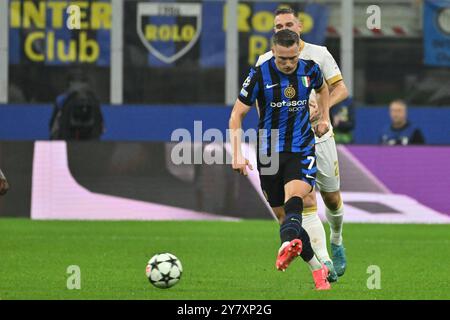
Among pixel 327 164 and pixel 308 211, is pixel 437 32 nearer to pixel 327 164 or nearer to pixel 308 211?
pixel 327 164

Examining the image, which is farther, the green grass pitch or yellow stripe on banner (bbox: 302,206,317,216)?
yellow stripe on banner (bbox: 302,206,317,216)

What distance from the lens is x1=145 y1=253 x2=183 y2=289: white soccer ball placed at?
919 cm

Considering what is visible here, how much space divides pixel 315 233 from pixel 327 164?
79 centimetres

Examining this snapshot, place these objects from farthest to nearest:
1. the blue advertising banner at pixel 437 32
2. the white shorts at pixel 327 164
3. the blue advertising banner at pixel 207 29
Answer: the blue advertising banner at pixel 437 32 → the blue advertising banner at pixel 207 29 → the white shorts at pixel 327 164

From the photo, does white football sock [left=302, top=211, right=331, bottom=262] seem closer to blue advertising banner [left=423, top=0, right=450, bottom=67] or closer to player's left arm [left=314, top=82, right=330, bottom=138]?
player's left arm [left=314, top=82, right=330, bottom=138]

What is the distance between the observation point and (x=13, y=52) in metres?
20.3

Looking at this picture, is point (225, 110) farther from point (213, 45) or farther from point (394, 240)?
point (394, 240)

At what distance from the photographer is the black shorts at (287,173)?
923 cm

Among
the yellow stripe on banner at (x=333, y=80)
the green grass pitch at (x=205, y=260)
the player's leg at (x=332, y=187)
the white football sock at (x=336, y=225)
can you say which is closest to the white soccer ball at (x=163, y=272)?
the green grass pitch at (x=205, y=260)

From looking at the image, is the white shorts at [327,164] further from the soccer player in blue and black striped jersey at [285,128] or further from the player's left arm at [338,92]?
the soccer player in blue and black striped jersey at [285,128]

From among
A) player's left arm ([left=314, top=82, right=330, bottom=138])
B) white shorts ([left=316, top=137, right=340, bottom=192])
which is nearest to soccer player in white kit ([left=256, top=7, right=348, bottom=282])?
white shorts ([left=316, top=137, right=340, bottom=192])

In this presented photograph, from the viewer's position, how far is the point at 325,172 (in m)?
10.3

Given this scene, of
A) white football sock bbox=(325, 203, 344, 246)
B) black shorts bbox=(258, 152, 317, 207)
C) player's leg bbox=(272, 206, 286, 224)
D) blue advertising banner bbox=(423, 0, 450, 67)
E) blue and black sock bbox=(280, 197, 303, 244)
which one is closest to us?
blue and black sock bbox=(280, 197, 303, 244)

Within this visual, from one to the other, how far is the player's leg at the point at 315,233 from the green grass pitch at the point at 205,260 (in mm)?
160
